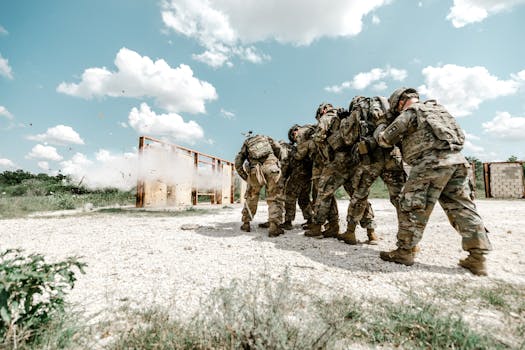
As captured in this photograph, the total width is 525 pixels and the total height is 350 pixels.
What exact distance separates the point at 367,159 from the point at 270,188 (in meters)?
1.96

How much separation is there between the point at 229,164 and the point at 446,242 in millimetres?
13192

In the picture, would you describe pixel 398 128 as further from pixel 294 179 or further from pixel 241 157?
pixel 241 157

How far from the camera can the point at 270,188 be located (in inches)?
207

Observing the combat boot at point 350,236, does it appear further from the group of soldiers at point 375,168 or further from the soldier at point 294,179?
the soldier at point 294,179

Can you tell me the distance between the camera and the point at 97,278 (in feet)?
8.50

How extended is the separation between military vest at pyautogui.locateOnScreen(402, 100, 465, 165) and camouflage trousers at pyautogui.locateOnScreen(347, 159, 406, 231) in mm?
755

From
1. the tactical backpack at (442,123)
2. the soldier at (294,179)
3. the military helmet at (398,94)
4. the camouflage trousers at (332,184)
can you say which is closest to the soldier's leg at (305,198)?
the soldier at (294,179)

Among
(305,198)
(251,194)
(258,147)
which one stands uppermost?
(258,147)

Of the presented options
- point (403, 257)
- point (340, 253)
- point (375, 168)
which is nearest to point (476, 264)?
→ point (403, 257)

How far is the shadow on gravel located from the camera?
2975 mm

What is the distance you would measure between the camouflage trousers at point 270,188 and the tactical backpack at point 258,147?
0.15m

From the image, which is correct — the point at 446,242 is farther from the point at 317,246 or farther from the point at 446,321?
Answer: the point at 446,321

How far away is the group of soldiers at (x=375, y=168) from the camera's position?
297 centimetres

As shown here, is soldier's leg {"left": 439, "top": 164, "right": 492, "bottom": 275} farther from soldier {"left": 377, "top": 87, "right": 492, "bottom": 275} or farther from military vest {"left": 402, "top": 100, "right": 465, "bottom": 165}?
military vest {"left": 402, "top": 100, "right": 465, "bottom": 165}
